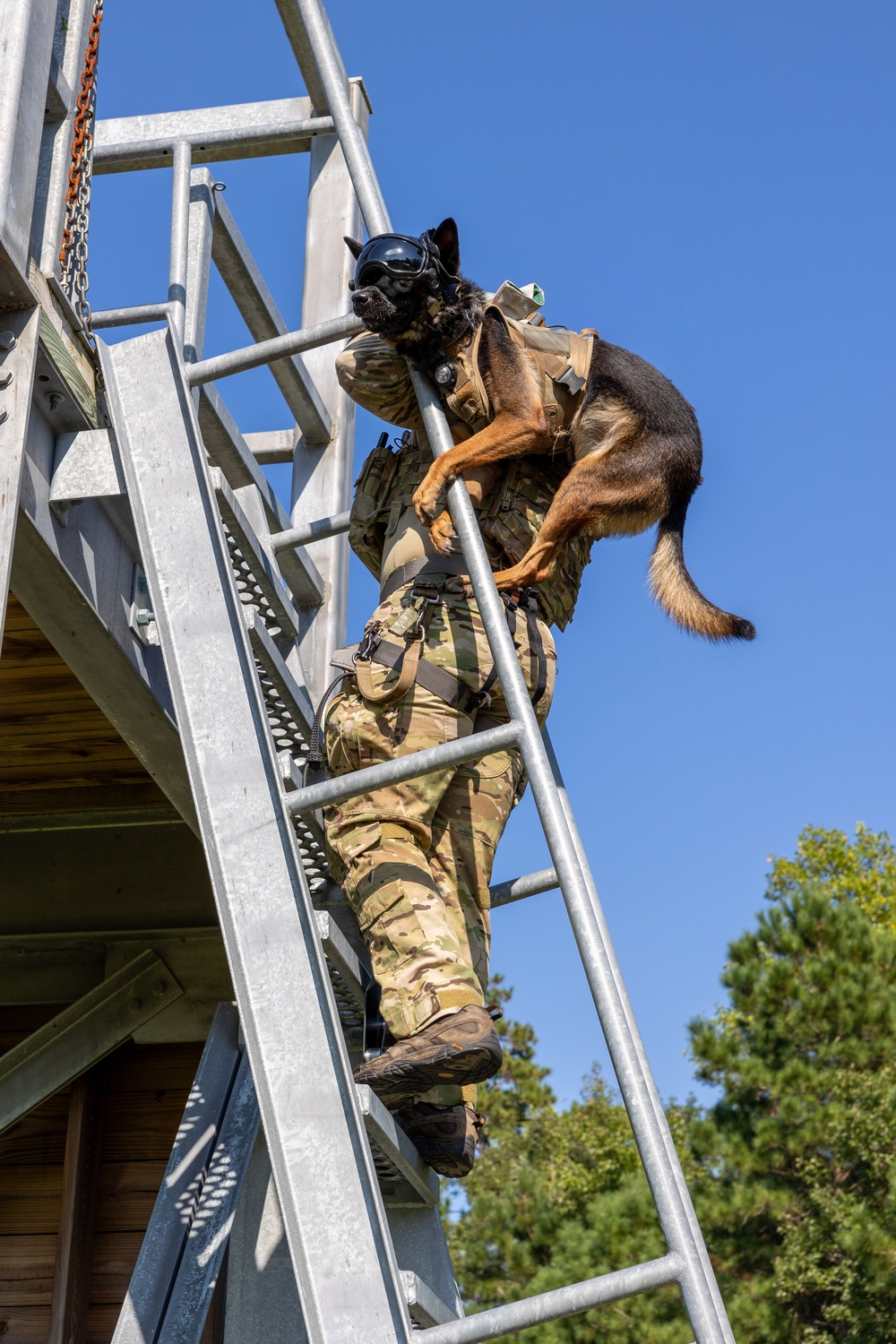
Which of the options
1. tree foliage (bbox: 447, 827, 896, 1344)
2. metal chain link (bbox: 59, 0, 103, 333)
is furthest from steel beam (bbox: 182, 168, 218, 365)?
tree foliage (bbox: 447, 827, 896, 1344)

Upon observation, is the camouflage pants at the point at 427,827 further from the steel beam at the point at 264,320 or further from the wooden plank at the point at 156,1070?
the steel beam at the point at 264,320

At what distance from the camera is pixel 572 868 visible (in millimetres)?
2410

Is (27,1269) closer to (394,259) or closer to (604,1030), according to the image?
(604,1030)

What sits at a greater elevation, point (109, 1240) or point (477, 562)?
point (477, 562)

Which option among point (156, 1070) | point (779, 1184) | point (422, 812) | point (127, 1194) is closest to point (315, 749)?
point (422, 812)

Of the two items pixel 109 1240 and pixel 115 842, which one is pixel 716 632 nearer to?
pixel 115 842

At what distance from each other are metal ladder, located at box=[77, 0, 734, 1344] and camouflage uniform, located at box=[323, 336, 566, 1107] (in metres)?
0.14

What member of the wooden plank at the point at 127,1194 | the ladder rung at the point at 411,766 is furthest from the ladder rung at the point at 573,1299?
the wooden plank at the point at 127,1194

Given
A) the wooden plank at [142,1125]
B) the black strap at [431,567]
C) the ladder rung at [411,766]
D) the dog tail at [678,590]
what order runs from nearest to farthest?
the ladder rung at [411,766], the black strap at [431,567], the dog tail at [678,590], the wooden plank at [142,1125]

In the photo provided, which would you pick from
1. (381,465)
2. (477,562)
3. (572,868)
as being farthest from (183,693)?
(381,465)

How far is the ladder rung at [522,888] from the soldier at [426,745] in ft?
0.31

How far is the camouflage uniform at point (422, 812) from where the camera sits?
288cm

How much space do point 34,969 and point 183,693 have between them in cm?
229

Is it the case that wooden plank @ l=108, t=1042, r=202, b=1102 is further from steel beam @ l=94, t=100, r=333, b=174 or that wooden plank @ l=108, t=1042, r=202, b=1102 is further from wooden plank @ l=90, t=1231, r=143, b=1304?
steel beam @ l=94, t=100, r=333, b=174
